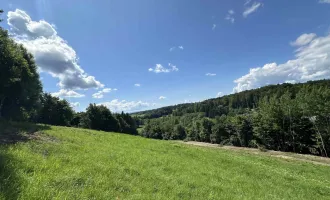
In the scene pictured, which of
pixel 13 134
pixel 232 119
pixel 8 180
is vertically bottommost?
pixel 8 180

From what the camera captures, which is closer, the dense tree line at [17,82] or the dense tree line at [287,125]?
the dense tree line at [17,82]

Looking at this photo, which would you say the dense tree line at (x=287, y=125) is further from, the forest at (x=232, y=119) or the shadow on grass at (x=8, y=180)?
the shadow on grass at (x=8, y=180)

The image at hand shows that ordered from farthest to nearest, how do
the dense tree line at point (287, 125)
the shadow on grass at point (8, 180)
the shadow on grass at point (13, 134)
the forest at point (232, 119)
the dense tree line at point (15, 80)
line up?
the dense tree line at point (287, 125)
the forest at point (232, 119)
the dense tree line at point (15, 80)
the shadow on grass at point (13, 134)
the shadow on grass at point (8, 180)

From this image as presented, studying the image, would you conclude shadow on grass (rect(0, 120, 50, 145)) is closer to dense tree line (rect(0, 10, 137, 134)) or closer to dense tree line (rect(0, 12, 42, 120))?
dense tree line (rect(0, 12, 42, 120))

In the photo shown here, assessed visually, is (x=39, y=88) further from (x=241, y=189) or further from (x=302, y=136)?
(x=302, y=136)

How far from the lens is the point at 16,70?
2594 centimetres

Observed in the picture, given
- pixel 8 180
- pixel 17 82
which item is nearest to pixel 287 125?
pixel 17 82

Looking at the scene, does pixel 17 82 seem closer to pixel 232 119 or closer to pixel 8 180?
pixel 8 180

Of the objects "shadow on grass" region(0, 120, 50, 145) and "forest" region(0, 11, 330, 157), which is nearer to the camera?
"shadow on grass" region(0, 120, 50, 145)

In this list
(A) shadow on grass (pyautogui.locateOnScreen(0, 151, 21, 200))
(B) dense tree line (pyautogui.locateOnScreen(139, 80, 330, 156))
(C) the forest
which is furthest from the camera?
(B) dense tree line (pyautogui.locateOnScreen(139, 80, 330, 156))

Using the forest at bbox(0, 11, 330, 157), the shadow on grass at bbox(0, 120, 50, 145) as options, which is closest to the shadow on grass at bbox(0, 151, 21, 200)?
the shadow on grass at bbox(0, 120, 50, 145)

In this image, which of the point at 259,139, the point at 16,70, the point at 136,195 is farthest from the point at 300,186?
the point at 259,139

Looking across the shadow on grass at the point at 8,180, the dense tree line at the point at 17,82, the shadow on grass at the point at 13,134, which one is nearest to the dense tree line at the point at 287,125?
the shadow on grass at the point at 13,134

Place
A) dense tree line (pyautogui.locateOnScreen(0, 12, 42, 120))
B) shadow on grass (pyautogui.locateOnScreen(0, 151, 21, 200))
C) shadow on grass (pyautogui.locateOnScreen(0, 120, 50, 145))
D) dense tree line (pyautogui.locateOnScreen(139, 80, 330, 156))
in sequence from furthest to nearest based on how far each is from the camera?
dense tree line (pyautogui.locateOnScreen(139, 80, 330, 156)) → dense tree line (pyautogui.locateOnScreen(0, 12, 42, 120)) → shadow on grass (pyautogui.locateOnScreen(0, 120, 50, 145)) → shadow on grass (pyautogui.locateOnScreen(0, 151, 21, 200))
